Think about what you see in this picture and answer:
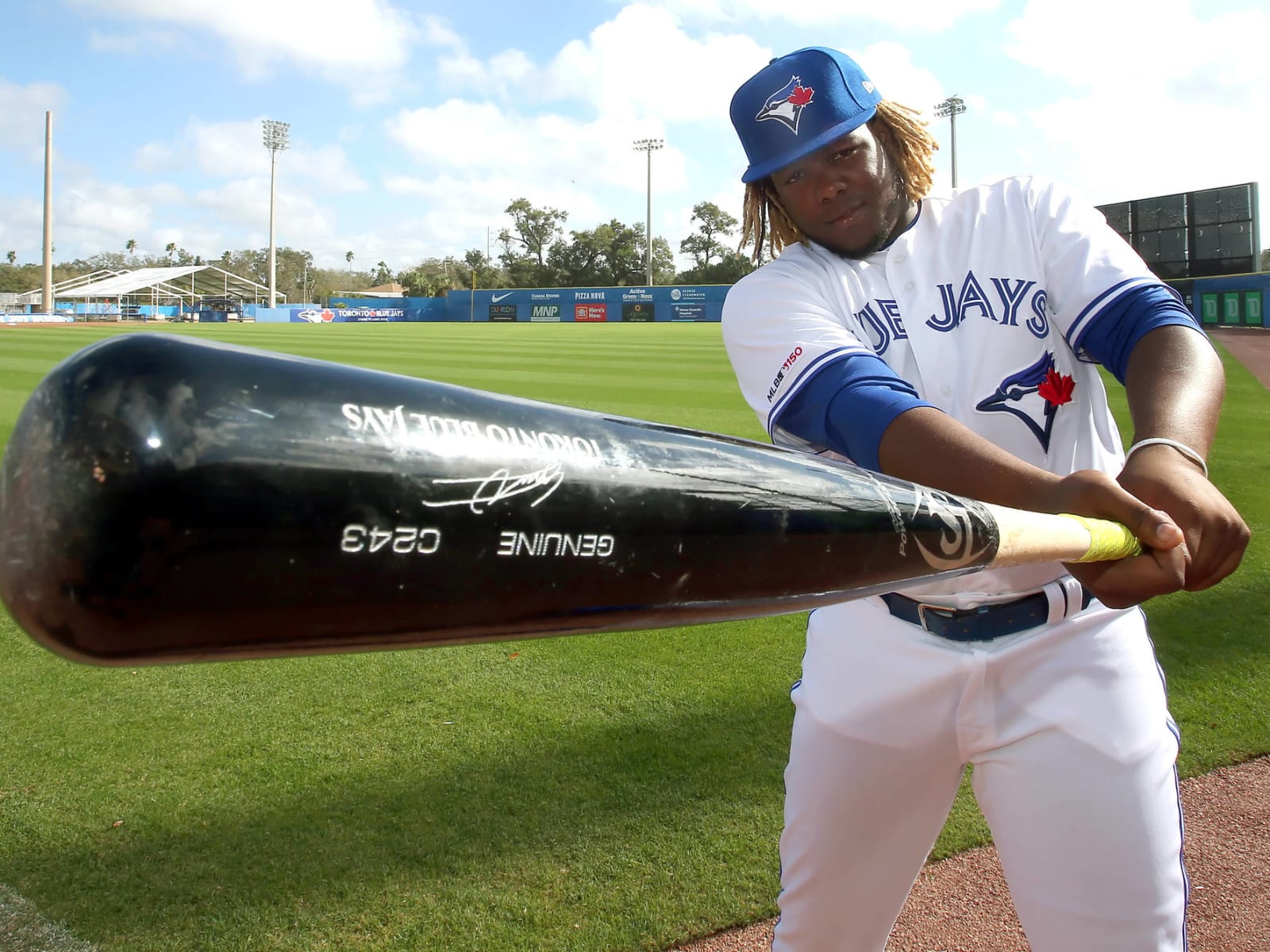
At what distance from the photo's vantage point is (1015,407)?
1579 millimetres

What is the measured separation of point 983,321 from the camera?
1.62 meters

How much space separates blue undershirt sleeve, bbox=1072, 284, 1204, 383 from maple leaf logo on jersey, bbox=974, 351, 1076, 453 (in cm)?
9

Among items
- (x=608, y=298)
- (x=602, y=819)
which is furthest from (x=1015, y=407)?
(x=608, y=298)

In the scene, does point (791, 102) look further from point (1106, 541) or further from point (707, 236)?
point (707, 236)

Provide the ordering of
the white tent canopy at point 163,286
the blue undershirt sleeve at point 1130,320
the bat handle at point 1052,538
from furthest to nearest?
the white tent canopy at point 163,286 → the blue undershirt sleeve at point 1130,320 → the bat handle at point 1052,538

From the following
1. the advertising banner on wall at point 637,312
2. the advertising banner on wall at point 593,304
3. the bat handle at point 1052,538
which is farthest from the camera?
the advertising banner on wall at point 637,312

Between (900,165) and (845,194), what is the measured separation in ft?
0.72

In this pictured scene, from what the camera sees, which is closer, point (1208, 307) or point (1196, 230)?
point (1196, 230)

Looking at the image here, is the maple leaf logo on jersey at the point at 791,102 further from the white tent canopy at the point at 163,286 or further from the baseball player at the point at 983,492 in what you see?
the white tent canopy at the point at 163,286

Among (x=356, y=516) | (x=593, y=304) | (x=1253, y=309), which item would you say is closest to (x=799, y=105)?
(x=356, y=516)

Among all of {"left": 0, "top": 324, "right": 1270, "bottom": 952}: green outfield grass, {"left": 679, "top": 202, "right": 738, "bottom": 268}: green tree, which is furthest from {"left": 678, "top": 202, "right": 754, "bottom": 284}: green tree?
{"left": 0, "top": 324, "right": 1270, "bottom": 952}: green outfield grass

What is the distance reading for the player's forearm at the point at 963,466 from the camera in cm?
128

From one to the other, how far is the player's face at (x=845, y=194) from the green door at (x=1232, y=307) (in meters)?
34.3
